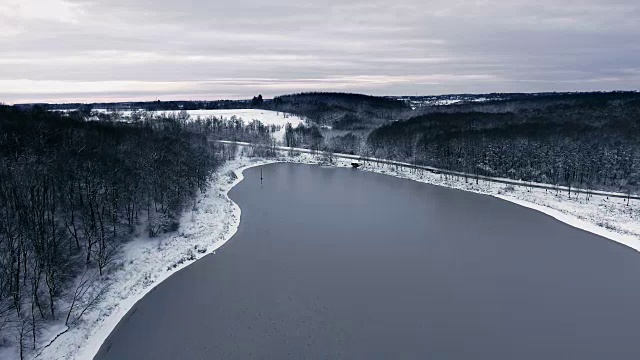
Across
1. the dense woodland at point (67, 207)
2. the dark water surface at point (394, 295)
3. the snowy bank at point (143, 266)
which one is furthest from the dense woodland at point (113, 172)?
the dark water surface at point (394, 295)

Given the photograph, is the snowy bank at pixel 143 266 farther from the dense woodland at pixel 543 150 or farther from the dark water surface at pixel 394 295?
the dense woodland at pixel 543 150

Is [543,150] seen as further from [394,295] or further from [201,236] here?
[201,236]

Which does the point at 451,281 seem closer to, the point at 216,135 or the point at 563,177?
the point at 563,177

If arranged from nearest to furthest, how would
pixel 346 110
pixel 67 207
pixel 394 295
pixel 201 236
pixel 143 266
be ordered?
pixel 394 295, pixel 143 266, pixel 67 207, pixel 201 236, pixel 346 110

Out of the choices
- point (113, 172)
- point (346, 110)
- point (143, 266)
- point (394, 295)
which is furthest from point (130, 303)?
point (346, 110)

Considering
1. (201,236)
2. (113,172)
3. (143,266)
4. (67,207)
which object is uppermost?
(113,172)

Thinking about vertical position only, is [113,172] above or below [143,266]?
above
